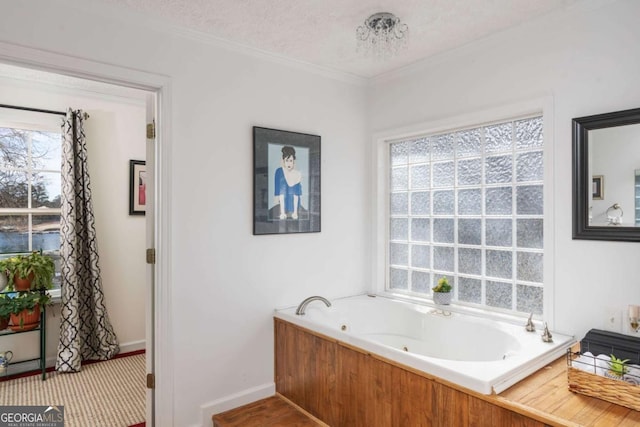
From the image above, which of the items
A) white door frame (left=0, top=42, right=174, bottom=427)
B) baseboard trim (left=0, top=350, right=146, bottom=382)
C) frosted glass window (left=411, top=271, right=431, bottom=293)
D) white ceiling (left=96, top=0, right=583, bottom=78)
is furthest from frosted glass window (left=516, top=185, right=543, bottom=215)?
baseboard trim (left=0, top=350, right=146, bottom=382)

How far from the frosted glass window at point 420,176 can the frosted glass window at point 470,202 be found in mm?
313

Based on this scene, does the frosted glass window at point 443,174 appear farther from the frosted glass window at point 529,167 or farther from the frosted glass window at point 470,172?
the frosted glass window at point 529,167

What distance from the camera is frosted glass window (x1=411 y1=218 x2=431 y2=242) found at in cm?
314

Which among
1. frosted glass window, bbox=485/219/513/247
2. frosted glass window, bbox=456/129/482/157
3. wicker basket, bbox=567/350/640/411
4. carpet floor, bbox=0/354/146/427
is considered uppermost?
frosted glass window, bbox=456/129/482/157

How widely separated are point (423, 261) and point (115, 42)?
8.31ft

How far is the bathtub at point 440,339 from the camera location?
A: 1.76m

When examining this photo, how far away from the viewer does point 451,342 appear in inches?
105

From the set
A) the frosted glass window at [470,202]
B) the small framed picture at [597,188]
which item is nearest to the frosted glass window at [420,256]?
the frosted glass window at [470,202]

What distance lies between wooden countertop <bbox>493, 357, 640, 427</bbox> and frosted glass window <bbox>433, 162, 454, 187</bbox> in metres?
1.56

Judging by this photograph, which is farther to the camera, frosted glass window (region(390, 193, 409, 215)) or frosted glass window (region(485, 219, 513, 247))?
frosted glass window (region(390, 193, 409, 215))

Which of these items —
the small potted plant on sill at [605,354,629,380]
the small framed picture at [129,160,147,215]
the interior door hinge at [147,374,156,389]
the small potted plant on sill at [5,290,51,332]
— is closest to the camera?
the small potted plant on sill at [605,354,629,380]

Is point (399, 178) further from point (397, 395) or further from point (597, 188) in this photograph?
point (397, 395)

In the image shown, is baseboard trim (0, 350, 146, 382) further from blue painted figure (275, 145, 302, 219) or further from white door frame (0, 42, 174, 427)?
blue painted figure (275, 145, 302, 219)

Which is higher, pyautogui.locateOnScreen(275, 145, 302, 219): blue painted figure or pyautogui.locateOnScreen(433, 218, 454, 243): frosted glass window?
pyautogui.locateOnScreen(275, 145, 302, 219): blue painted figure
